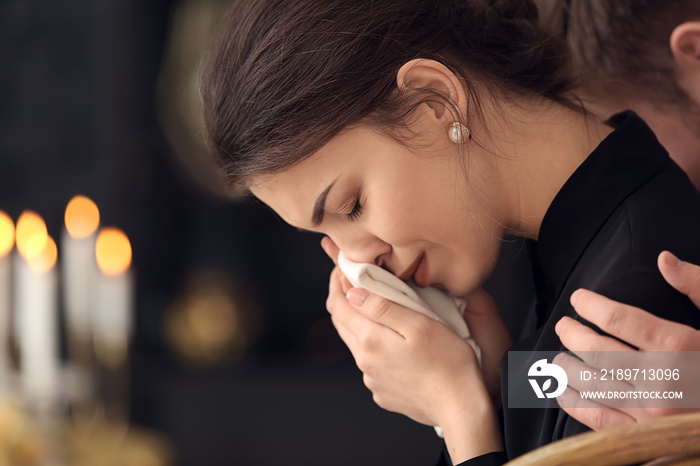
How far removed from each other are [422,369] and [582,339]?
9.7 inches

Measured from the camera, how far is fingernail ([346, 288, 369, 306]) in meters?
0.90

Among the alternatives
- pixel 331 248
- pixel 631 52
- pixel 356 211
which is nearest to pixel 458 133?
pixel 356 211

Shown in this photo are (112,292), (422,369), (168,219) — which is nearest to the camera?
(422,369)

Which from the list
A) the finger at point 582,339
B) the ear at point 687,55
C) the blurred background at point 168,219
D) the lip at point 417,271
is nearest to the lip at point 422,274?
the lip at point 417,271

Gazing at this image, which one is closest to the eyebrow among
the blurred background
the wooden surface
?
the wooden surface

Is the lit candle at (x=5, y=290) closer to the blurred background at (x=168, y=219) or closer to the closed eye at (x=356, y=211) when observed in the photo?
the closed eye at (x=356, y=211)

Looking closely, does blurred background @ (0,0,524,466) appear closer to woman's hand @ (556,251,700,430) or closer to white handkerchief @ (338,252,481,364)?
white handkerchief @ (338,252,481,364)

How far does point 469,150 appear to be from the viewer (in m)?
0.81

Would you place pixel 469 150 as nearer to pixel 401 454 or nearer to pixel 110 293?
pixel 110 293

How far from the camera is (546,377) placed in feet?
2.29

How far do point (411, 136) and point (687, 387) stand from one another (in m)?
0.36

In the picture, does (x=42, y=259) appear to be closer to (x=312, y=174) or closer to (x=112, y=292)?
(x=112, y=292)

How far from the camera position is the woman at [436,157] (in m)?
0.76

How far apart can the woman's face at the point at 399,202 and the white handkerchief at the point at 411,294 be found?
0.7 inches
